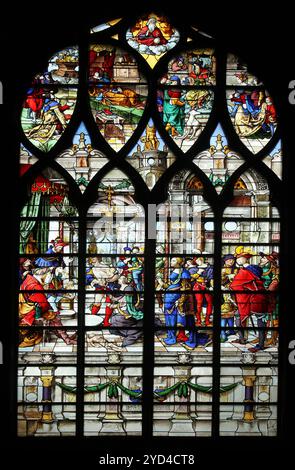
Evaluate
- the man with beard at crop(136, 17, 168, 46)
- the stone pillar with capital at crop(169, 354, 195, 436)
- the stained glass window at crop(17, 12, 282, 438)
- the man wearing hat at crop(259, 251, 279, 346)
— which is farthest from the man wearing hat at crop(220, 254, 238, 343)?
the man with beard at crop(136, 17, 168, 46)

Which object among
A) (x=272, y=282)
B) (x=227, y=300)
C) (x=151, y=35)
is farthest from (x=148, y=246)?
(x=151, y=35)

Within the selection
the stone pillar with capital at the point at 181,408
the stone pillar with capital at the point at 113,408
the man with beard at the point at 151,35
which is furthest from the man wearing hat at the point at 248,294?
the man with beard at the point at 151,35

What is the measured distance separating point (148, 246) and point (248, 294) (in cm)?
95

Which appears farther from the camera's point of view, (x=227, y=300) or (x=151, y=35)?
(x=151, y=35)

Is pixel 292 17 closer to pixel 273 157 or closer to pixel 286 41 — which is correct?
pixel 286 41

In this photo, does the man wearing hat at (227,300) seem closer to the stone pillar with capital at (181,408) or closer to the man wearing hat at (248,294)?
the man wearing hat at (248,294)

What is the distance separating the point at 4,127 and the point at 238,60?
2.09 meters

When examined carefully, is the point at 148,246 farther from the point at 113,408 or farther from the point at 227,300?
the point at 113,408

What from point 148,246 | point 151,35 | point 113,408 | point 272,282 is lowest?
point 113,408

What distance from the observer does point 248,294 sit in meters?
6.72

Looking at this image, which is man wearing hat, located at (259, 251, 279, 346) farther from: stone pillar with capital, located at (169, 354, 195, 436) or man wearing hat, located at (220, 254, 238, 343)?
stone pillar with capital, located at (169, 354, 195, 436)

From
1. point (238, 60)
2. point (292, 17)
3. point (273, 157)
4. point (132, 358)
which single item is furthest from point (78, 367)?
point (292, 17)

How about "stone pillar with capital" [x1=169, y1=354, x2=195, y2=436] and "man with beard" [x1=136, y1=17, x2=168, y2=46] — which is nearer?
"stone pillar with capital" [x1=169, y1=354, x2=195, y2=436]

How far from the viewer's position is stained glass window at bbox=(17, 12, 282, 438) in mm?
6633
